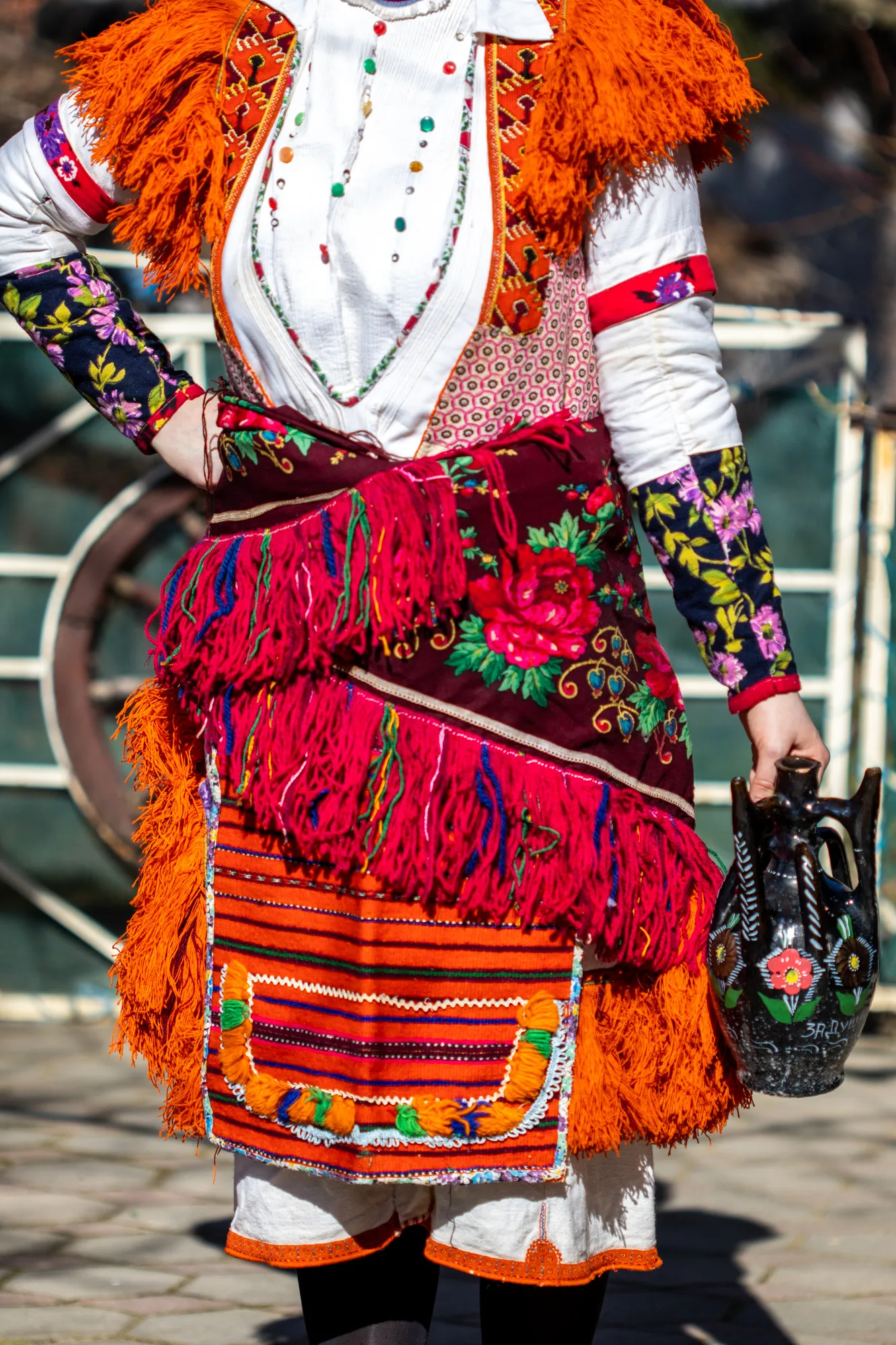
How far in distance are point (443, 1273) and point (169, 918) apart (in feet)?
4.55

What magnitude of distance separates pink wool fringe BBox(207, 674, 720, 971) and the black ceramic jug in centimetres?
11

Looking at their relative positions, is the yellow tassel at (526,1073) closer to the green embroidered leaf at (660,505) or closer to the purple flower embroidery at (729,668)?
the purple flower embroidery at (729,668)

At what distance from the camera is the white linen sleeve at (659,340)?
65.6 inches

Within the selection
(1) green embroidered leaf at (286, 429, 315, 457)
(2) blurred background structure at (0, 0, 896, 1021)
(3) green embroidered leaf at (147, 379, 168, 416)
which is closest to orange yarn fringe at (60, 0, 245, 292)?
(3) green embroidered leaf at (147, 379, 168, 416)

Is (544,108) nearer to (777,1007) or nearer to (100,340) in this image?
(100,340)

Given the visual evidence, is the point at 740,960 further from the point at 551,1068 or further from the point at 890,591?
the point at 890,591

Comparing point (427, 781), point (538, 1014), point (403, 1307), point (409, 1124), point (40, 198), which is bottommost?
point (403, 1307)

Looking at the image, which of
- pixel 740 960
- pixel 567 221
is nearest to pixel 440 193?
pixel 567 221

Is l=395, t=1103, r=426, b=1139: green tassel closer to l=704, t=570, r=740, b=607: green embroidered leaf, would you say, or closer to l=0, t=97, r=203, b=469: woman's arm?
l=704, t=570, r=740, b=607: green embroidered leaf

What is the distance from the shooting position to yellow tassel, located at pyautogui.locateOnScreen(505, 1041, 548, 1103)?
1.71 metres

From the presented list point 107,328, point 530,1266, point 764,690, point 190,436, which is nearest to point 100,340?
point 107,328

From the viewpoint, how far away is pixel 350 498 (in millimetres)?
1653

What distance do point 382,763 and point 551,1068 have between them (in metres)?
0.35

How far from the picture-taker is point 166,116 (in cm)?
177
